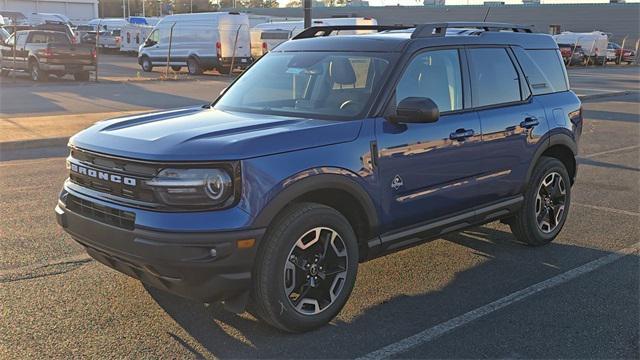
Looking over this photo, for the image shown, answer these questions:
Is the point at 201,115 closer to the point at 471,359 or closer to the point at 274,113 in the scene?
the point at 274,113

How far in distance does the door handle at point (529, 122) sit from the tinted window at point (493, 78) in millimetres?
198

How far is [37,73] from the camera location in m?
Answer: 22.3

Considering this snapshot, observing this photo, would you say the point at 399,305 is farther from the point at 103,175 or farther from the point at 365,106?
the point at 103,175

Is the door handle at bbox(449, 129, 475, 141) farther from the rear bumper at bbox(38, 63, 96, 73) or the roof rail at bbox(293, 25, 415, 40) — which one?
the rear bumper at bbox(38, 63, 96, 73)

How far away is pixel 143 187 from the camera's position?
3580mm

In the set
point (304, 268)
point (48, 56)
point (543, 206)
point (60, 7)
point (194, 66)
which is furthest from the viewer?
point (60, 7)

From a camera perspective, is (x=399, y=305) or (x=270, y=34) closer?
(x=399, y=305)

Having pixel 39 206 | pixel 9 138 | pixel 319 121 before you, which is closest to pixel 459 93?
pixel 319 121

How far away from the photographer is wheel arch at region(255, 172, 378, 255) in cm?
363

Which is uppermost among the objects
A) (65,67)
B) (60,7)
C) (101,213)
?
(60,7)

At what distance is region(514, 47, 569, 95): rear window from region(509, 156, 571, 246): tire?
67 cm

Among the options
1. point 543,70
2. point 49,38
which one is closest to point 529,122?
point 543,70

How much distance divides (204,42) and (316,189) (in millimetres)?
25884

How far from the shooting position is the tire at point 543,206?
5652mm
